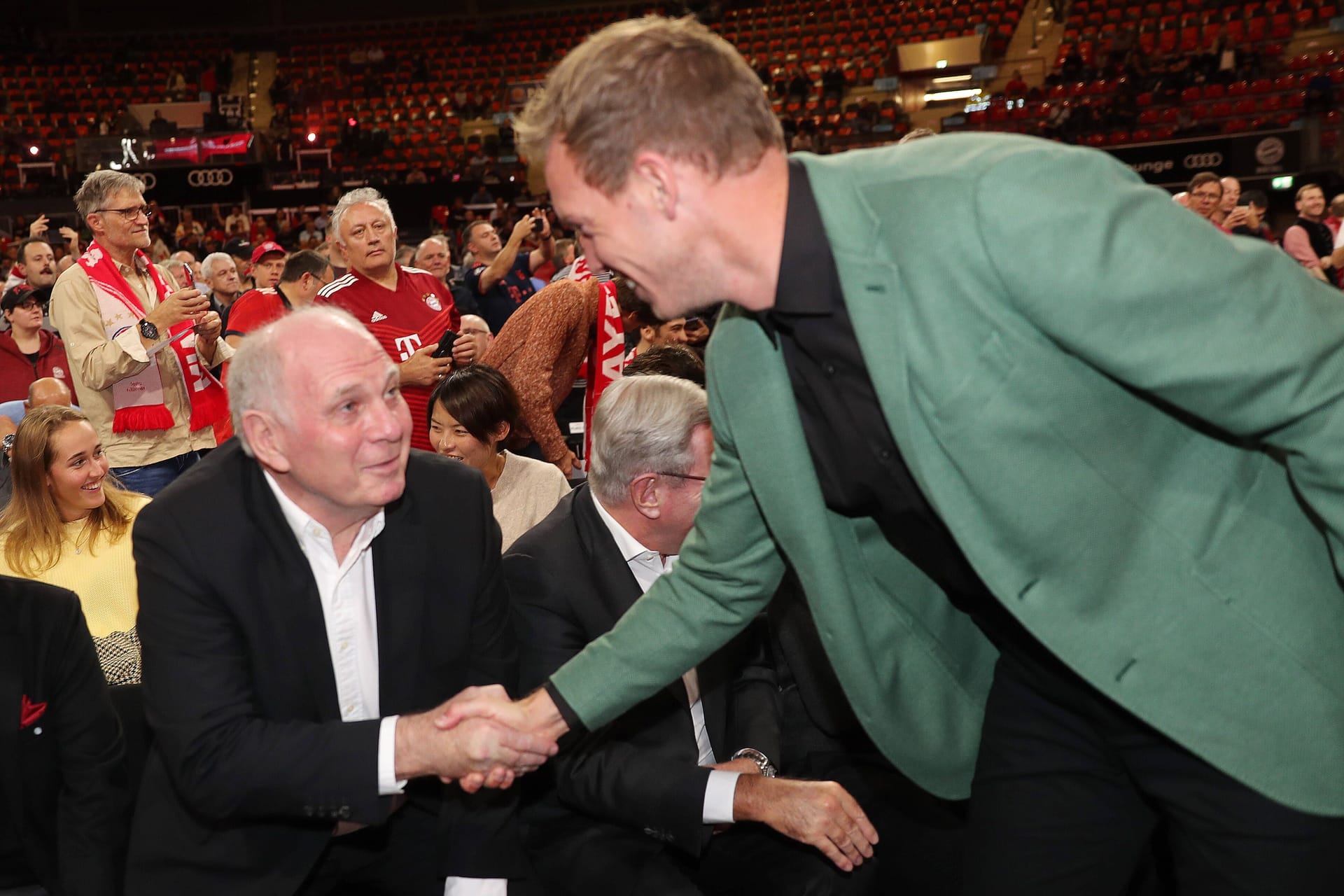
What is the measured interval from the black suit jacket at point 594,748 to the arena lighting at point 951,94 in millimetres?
18584

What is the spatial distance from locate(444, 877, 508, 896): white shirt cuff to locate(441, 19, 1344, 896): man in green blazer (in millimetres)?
992

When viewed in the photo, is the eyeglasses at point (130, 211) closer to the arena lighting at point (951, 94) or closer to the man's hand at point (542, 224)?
the man's hand at point (542, 224)

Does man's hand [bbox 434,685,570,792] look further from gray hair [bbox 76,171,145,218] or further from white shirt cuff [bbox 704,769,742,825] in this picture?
gray hair [bbox 76,171,145,218]

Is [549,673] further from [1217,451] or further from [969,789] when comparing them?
[1217,451]

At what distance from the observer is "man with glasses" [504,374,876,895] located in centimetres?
Result: 237

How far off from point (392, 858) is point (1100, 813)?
139 centimetres

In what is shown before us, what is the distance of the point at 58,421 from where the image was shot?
343cm

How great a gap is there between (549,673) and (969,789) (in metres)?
0.87

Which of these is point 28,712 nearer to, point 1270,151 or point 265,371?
point 265,371

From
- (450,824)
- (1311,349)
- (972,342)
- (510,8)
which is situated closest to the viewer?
(1311,349)

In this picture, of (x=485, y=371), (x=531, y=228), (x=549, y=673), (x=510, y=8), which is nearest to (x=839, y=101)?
(x=510, y=8)

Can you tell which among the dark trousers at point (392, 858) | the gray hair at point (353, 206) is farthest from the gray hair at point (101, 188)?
the dark trousers at point (392, 858)

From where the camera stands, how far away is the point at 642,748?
8.07 feet

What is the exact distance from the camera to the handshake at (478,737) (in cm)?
198
